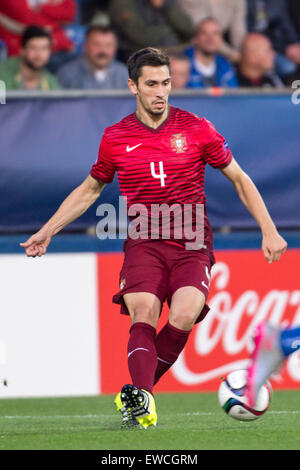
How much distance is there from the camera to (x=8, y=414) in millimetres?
7145

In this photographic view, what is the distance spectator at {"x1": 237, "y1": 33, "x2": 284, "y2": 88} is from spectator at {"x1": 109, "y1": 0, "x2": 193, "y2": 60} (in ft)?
2.40

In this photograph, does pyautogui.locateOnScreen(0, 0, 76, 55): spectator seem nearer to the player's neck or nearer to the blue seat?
the blue seat

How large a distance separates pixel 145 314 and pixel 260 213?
873 millimetres

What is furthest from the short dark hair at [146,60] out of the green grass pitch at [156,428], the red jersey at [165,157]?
the green grass pitch at [156,428]

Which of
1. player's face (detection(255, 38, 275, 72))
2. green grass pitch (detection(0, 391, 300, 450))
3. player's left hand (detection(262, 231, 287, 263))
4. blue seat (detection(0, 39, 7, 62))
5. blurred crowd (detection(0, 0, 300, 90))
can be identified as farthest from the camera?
player's face (detection(255, 38, 275, 72))

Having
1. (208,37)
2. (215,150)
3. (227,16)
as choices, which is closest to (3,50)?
(208,37)

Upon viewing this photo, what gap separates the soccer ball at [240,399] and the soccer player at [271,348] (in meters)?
0.16

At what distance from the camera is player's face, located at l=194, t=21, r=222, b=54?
10.8 metres

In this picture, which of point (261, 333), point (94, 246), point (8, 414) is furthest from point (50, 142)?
point (261, 333)

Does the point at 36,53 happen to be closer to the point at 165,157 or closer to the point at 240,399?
the point at 165,157

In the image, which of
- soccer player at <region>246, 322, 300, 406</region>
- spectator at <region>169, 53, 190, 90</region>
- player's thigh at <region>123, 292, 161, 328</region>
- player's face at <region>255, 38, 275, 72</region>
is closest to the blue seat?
spectator at <region>169, 53, 190, 90</region>

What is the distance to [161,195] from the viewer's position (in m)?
5.91

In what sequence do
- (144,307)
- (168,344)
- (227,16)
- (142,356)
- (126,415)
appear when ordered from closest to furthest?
1. (126,415)
2. (142,356)
3. (144,307)
4. (168,344)
5. (227,16)

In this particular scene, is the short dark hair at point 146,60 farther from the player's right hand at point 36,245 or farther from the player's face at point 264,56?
the player's face at point 264,56
